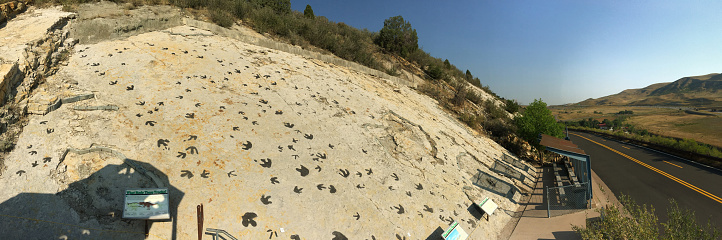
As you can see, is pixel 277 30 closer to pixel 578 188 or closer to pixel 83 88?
pixel 83 88

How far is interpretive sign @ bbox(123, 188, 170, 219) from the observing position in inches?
157

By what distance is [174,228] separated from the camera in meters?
4.46

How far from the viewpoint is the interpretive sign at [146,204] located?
398cm

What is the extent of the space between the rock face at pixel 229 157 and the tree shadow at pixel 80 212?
0.02m

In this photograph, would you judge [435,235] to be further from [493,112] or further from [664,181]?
[493,112]

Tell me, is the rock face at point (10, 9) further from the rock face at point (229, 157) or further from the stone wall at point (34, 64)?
the rock face at point (229, 157)

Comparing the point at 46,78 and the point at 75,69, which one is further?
the point at 75,69

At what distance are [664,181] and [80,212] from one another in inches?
907

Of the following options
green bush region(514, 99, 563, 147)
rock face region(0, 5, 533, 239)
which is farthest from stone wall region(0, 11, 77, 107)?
green bush region(514, 99, 563, 147)

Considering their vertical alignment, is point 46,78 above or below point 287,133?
above

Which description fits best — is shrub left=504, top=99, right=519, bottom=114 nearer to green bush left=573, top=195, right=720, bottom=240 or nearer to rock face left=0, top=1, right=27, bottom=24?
green bush left=573, top=195, right=720, bottom=240

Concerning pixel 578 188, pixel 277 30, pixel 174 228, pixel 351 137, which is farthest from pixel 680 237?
pixel 277 30

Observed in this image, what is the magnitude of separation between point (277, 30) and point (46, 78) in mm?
10250

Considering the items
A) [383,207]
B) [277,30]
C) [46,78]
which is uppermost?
[277,30]
